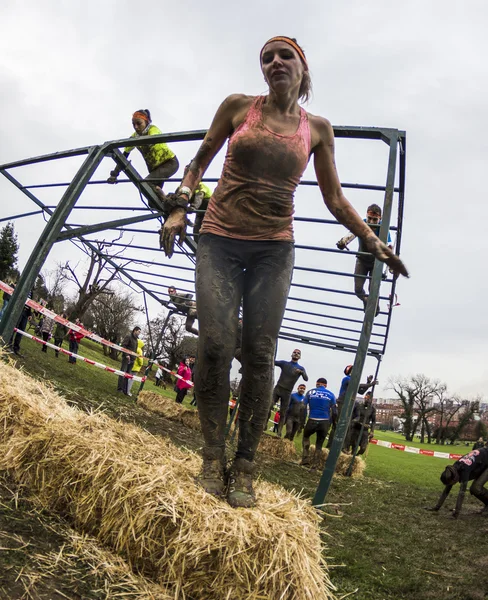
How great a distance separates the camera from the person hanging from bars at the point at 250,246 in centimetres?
197

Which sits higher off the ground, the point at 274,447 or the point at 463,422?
the point at 463,422

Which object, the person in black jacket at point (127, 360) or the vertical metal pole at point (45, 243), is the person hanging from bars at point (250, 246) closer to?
the vertical metal pole at point (45, 243)

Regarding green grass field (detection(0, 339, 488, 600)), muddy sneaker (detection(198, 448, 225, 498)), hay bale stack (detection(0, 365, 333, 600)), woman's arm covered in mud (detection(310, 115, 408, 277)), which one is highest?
woman's arm covered in mud (detection(310, 115, 408, 277))

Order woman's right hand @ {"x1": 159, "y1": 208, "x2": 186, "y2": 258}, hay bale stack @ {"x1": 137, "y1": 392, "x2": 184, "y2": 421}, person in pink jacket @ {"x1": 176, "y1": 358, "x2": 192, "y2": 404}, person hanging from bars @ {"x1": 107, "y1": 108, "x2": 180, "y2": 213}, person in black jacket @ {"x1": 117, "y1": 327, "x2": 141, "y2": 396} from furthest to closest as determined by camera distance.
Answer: person in pink jacket @ {"x1": 176, "y1": 358, "x2": 192, "y2": 404} → person in black jacket @ {"x1": 117, "y1": 327, "x2": 141, "y2": 396} → hay bale stack @ {"x1": 137, "y1": 392, "x2": 184, "y2": 421} → person hanging from bars @ {"x1": 107, "y1": 108, "x2": 180, "y2": 213} → woman's right hand @ {"x1": 159, "y1": 208, "x2": 186, "y2": 258}

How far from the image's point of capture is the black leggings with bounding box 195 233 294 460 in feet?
6.44

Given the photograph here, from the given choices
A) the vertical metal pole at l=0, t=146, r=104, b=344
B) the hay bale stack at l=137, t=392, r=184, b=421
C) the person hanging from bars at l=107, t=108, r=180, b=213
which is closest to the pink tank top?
the vertical metal pole at l=0, t=146, r=104, b=344

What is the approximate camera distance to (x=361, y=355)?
10.7 ft

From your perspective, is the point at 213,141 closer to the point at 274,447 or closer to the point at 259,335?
the point at 259,335

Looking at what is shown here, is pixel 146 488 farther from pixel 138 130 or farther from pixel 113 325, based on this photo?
pixel 113 325

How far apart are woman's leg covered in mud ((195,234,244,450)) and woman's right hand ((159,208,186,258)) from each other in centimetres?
14

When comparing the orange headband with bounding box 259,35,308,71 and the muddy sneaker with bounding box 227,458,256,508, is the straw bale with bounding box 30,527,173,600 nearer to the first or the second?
the muddy sneaker with bounding box 227,458,256,508

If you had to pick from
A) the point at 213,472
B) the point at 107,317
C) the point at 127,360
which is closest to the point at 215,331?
the point at 213,472

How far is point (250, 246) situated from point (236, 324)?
1.24 feet

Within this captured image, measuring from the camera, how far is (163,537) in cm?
153
